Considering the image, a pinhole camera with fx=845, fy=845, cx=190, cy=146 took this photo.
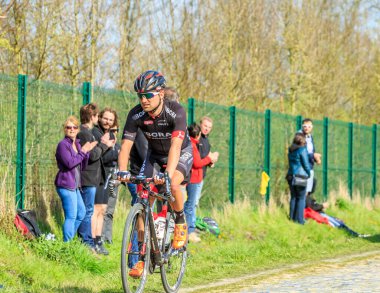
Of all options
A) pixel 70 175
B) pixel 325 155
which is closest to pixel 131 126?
pixel 70 175

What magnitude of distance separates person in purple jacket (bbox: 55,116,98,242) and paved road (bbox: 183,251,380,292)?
7.09ft

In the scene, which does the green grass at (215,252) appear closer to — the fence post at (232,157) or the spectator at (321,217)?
the spectator at (321,217)

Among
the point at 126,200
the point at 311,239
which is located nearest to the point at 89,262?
the point at 126,200

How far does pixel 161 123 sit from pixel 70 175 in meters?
2.73

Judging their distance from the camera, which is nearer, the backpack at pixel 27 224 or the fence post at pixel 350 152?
the backpack at pixel 27 224

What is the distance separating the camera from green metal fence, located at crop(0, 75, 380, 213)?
11336mm

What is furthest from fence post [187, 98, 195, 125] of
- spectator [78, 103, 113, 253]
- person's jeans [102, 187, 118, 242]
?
spectator [78, 103, 113, 253]

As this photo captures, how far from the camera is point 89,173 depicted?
1137cm

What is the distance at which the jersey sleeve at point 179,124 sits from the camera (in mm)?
8289

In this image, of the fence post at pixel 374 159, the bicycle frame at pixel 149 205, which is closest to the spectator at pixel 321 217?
the fence post at pixel 374 159

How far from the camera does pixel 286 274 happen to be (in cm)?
1061

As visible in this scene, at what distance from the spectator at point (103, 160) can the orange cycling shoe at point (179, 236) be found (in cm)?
309

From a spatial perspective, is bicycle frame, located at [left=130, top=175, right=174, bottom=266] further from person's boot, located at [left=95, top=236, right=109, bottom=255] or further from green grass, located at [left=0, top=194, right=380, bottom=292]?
person's boot, located at [left=95, top=236, right=109, bottom=255]

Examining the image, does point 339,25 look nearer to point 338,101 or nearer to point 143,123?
point 338,101
